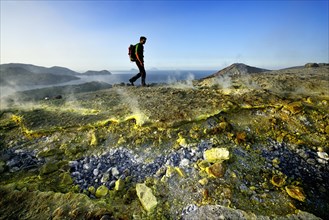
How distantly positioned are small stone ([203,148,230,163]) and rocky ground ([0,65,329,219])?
0.02 metres

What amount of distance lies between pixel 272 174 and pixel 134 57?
772 centimetres

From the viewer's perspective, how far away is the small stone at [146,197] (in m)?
4.01

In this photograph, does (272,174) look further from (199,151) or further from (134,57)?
(134,57)

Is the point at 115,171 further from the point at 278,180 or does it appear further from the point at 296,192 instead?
the point at 296,192

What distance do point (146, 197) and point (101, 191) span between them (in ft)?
3.29

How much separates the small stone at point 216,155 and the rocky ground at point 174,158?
0.02m

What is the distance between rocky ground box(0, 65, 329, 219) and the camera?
13.2 feet

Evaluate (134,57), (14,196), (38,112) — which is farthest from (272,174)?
(38,112)

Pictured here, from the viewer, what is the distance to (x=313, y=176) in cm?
487

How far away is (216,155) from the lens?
510 cm

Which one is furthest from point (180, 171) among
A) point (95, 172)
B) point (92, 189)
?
point (95, 172)

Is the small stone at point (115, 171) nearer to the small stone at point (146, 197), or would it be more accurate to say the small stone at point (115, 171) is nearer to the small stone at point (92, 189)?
the small stone at point (92, 189)

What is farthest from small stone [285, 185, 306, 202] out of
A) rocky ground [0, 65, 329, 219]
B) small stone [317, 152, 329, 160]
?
small stone [317, 152, 329, 160]

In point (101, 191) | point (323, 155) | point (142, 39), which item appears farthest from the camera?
point (142, 39)
